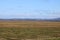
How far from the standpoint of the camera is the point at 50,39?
89.7 feet

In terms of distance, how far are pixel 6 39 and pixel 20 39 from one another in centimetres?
220

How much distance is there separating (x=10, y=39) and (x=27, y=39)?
2701 mm

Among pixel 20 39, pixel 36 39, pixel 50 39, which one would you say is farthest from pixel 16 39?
pixel 50 39

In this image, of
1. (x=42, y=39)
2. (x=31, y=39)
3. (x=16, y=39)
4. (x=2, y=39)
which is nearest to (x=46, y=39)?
(x=42, y=39)

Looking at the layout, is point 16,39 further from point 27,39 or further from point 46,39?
point 46,39

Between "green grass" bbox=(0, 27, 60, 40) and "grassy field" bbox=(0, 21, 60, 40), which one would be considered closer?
"green grass" bbox=(0, 27, 60, 40)

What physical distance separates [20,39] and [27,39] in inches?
43.6

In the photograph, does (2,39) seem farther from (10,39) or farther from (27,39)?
(27,39)

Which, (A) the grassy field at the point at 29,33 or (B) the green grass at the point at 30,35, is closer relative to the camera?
(B) the green grass at the point at 30,35

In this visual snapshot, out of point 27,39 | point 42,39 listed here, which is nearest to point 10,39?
point 27,39

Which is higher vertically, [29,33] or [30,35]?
[29,33]

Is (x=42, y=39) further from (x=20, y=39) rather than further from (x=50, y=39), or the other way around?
(x=20, y=39)

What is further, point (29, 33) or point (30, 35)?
point (29, 33)

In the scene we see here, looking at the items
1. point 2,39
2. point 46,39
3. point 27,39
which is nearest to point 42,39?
point 46,39
